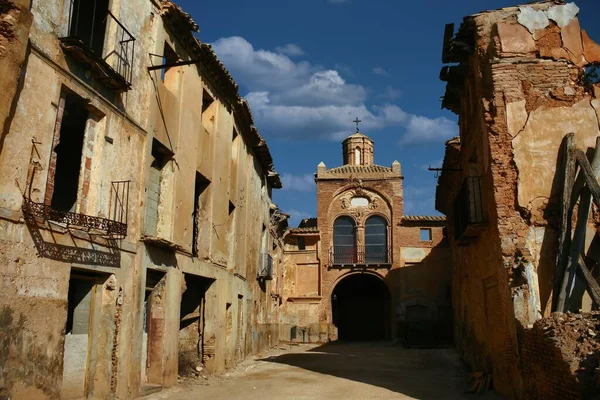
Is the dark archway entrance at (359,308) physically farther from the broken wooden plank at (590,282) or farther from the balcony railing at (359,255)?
the broken wooden plank at (590,282)

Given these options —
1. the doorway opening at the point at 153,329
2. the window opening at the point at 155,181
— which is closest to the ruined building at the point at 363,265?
the doorway opening at the point at 153,329

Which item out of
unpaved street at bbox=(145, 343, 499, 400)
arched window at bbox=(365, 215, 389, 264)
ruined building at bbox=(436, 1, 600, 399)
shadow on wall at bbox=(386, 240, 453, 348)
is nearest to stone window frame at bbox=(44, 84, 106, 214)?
unpaved street at bbox=(145, 343, 499, 400)

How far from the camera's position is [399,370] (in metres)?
17.0

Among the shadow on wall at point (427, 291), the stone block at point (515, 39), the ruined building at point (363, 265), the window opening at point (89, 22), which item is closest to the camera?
the window opening at point (89, 22)

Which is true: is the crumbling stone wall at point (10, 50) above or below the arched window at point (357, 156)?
below

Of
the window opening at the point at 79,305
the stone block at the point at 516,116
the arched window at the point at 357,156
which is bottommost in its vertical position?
the window opening at the point at 79,305

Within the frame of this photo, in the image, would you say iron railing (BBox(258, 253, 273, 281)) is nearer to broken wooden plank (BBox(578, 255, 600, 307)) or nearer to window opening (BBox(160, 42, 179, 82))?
window opening (BBox(160, 42, 179, 82))

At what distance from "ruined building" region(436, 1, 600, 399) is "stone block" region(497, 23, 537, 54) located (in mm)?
22

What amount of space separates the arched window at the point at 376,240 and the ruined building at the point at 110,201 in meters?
19.8

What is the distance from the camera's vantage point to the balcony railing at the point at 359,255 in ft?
118

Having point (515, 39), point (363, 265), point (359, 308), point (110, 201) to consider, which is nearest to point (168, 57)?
point (110, 201)

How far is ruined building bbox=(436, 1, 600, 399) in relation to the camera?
10413mm

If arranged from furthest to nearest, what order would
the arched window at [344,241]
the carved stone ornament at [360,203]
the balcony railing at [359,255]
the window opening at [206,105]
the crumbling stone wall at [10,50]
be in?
1. the carved stone ornament at [360,203]
2. the arched window at [344,241]
3. the balcony railing at [359,255]
4. the window opening at [206,105]
5. the crumbling stone wall at [10,50]

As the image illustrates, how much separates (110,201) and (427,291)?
91.2ft
